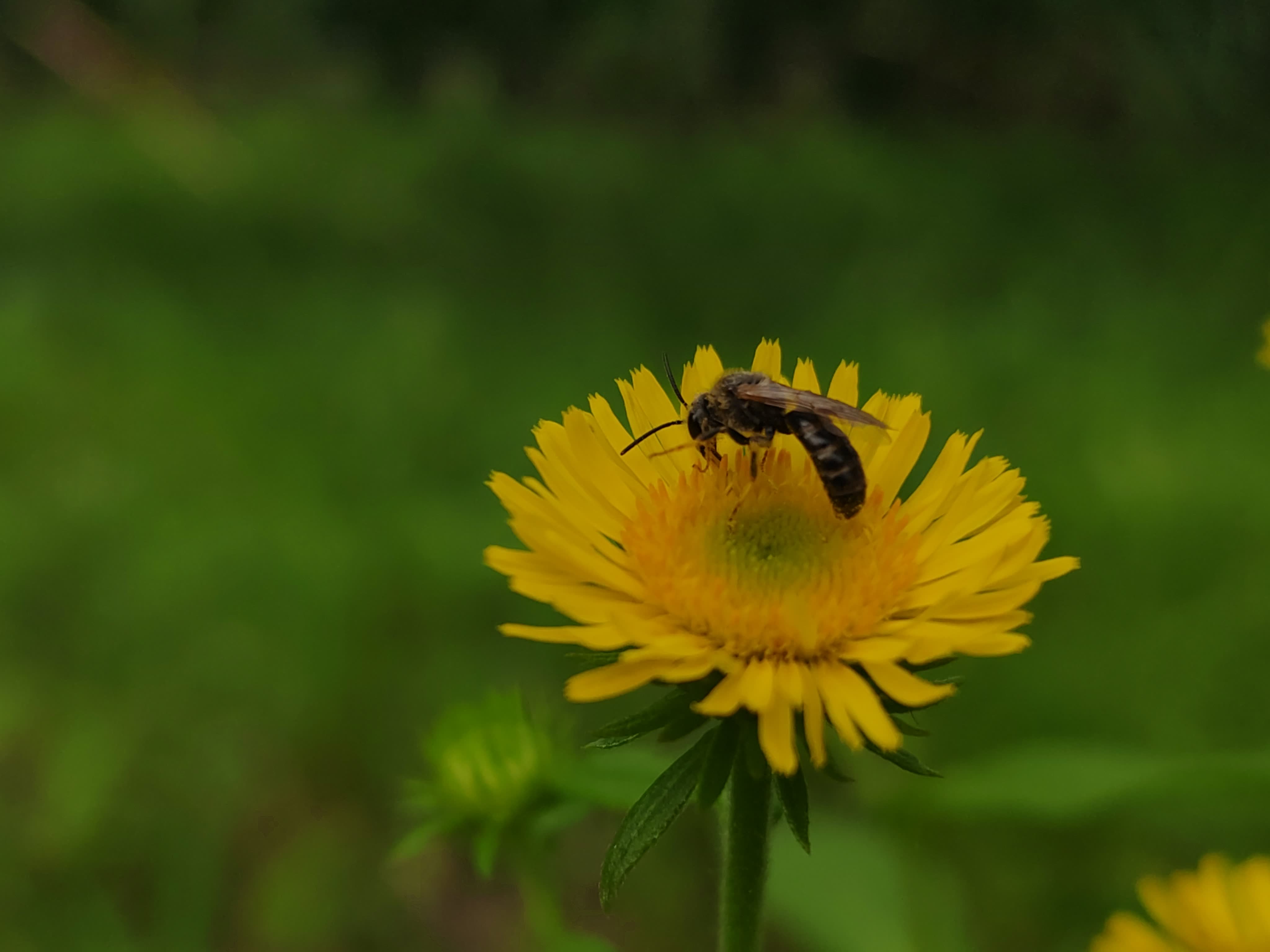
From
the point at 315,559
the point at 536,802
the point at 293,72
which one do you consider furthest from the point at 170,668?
the point at 293,72

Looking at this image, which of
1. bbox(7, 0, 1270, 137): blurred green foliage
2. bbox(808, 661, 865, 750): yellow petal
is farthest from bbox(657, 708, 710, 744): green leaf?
bbox(7, 0, 1270, 137): blurred green foliage

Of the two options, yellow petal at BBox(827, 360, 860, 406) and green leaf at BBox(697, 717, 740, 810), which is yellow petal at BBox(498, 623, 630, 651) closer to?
green leaf at BBox(697, 717, 740, 810)

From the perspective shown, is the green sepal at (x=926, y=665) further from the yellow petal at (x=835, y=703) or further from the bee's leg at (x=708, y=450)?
the bee's leg at (x=708, y=450)

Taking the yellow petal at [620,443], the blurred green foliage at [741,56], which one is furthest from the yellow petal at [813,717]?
the blurred green foliage at [741,56]

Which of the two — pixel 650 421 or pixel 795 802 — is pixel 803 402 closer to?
pixel 650 421

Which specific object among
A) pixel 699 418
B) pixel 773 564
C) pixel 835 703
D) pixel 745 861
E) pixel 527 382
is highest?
pixel 527 382

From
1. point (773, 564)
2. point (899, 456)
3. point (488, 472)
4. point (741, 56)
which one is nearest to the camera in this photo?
point (773, 564)

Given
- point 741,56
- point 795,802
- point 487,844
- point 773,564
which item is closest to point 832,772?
point 795,802

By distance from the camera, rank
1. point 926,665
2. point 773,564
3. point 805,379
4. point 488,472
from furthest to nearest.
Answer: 1. point 488,472
2. point 805,379
3. point 773,564
4. point 926,665
